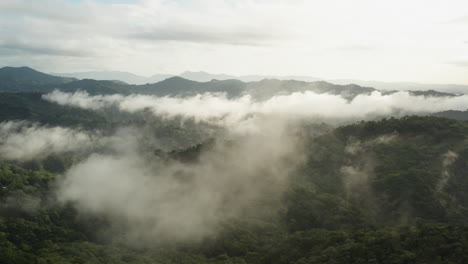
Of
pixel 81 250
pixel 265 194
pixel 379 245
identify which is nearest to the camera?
pixel 379 245

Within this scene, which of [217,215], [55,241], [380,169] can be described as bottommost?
[55,241]

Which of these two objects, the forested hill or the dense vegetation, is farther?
the dense vegetation

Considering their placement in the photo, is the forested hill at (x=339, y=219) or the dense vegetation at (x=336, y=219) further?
the dense vegetation at (x=336, y=219)

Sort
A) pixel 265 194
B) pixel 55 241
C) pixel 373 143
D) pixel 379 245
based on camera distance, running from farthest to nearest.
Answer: pixel 373 143, pixel 265 194, pixel 55 241, pixel 379 245

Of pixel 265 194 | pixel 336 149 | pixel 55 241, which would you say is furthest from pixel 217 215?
pixel 336 149

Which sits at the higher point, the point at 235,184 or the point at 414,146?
the point at 414,146

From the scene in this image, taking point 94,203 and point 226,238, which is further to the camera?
point 94,203

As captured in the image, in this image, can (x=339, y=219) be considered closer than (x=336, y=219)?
No

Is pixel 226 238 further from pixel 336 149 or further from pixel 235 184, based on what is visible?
pixel 336 149
